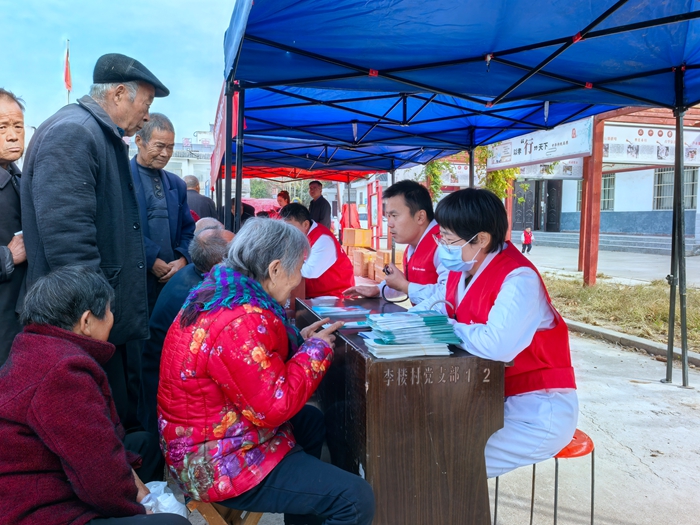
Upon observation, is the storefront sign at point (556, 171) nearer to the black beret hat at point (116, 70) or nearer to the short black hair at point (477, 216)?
the short black hair at point (477, 216)

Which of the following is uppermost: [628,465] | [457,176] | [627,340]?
[457,176]

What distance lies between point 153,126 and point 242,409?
201 centimetres

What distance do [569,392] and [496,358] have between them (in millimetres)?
424

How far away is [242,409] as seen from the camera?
146 centimetres

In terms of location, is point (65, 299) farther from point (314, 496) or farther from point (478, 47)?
point (478, 47)

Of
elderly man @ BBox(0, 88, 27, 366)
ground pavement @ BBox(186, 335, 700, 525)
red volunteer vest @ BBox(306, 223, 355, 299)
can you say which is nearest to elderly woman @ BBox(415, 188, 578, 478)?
ground pavement @ BBox(186, 335, 700, 525)

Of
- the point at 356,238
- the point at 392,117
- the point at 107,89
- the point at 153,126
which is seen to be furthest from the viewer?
the point at 356,238

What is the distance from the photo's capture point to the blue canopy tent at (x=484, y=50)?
94.8 inches

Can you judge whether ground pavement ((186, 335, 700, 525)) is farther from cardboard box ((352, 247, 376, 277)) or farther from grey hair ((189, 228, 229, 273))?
cardboard box ((352, 247, 376, 277))

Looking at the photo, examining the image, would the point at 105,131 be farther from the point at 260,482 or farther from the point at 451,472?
the point at 451,472

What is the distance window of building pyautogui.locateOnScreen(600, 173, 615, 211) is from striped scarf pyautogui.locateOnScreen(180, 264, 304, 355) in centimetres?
1940

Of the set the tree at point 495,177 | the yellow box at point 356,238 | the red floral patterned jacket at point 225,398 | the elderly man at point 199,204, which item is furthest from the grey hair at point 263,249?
the yellow box at point 356,238

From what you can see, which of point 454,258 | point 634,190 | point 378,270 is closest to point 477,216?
point 454,258

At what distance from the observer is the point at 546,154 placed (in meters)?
7.75
